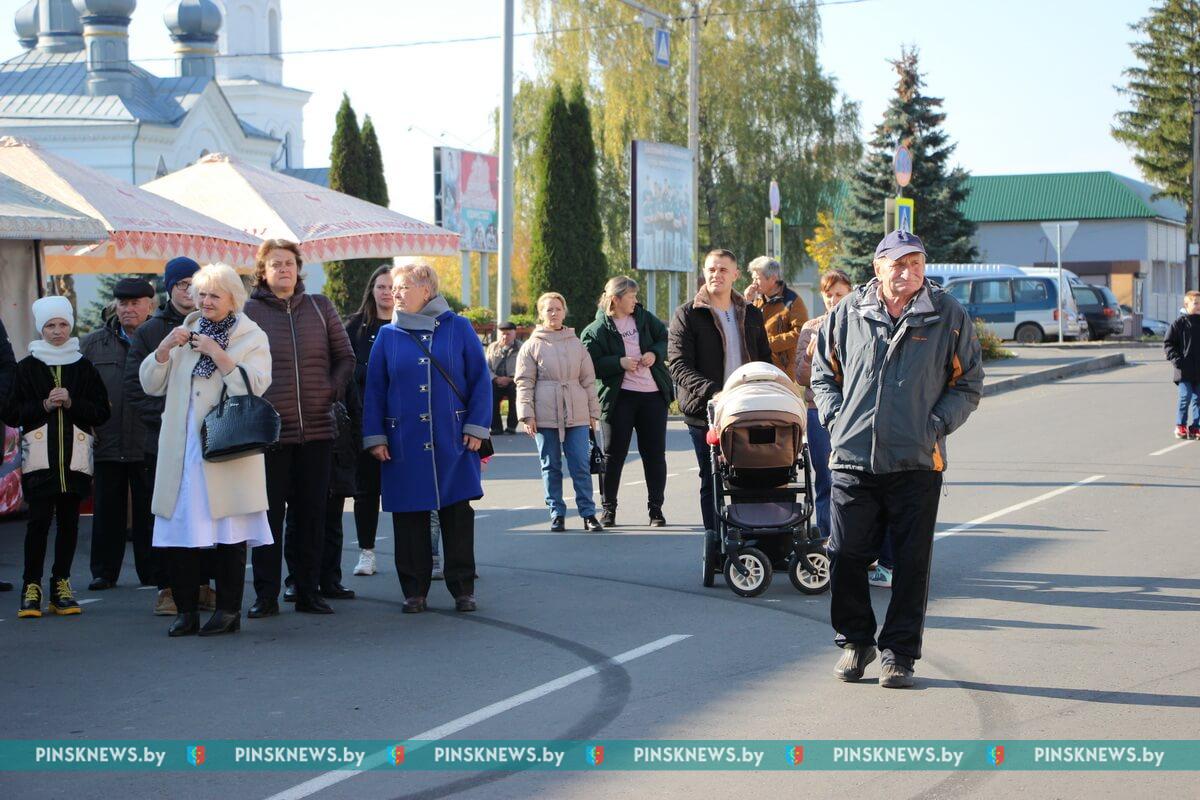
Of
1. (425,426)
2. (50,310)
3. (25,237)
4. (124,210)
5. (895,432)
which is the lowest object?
(425,426)

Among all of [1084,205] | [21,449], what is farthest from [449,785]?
[1084,205]

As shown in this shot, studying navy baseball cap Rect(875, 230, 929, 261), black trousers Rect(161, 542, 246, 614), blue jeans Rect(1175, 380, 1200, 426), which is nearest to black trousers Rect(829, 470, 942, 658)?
navy baseball cap Rect(875, 230, 929, 261)

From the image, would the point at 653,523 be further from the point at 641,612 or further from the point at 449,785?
the point at 449,785

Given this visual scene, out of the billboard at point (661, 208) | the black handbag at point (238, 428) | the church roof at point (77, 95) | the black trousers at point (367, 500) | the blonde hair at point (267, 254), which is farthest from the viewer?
the church roof at point (77, 95)

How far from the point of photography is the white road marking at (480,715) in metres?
5.32

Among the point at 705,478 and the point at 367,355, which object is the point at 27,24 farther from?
the point at 705,478

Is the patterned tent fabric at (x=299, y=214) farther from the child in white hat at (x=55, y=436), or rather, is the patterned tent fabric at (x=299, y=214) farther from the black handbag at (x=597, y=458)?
the child in white hat at (x=55, y=436)

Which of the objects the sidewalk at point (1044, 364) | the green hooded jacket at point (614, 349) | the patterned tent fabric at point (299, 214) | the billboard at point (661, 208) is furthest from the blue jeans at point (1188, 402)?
the billboard at point (661, 208)

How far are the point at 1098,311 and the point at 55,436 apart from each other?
134 feet

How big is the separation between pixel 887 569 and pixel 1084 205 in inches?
2759

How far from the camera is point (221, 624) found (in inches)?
319

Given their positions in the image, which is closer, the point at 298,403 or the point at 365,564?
the point at 298,403

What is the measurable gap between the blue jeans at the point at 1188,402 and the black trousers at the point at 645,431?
8.63m

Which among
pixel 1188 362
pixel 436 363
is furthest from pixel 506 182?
pixel 436 363
